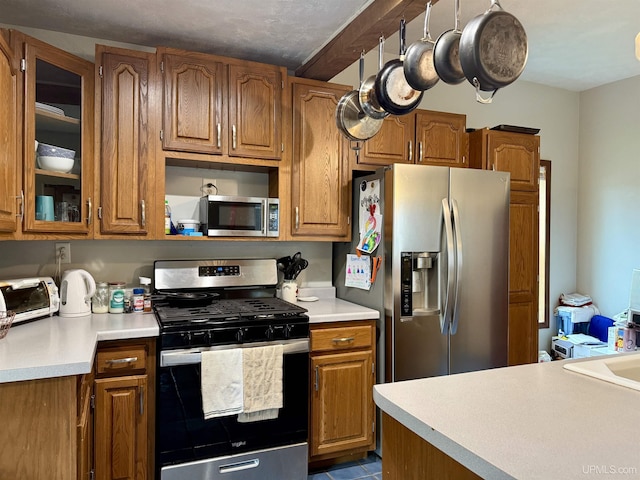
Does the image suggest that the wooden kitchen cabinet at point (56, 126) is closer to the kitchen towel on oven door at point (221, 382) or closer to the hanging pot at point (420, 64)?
the kitchen towel on oven door at point (221, 382)

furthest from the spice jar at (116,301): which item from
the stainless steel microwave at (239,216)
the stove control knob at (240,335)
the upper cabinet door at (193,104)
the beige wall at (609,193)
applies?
the beige wall at (609,193)

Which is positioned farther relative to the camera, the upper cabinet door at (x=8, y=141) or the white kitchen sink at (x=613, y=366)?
the upper cabinet door at (x=8, y=141)

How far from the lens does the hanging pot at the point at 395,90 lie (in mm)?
1959

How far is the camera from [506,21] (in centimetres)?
137

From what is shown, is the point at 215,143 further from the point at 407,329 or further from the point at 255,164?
the point at 407,329

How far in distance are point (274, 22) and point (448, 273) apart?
170 centimetres

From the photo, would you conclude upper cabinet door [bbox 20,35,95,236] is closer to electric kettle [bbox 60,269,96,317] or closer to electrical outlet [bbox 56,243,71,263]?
electric kettle [bbox 60,269,96,317]

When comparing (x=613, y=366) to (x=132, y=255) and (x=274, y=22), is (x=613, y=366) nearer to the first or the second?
(x=274, y=22)

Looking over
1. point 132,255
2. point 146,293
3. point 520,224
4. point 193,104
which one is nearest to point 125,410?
point 146,293

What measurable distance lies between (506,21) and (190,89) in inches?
67.9

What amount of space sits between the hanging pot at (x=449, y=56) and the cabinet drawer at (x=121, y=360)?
173 centimetres

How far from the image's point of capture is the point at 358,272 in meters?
2.82

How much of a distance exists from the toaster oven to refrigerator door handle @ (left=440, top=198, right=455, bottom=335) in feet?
6.90

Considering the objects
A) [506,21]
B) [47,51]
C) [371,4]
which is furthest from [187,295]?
[506,21]
